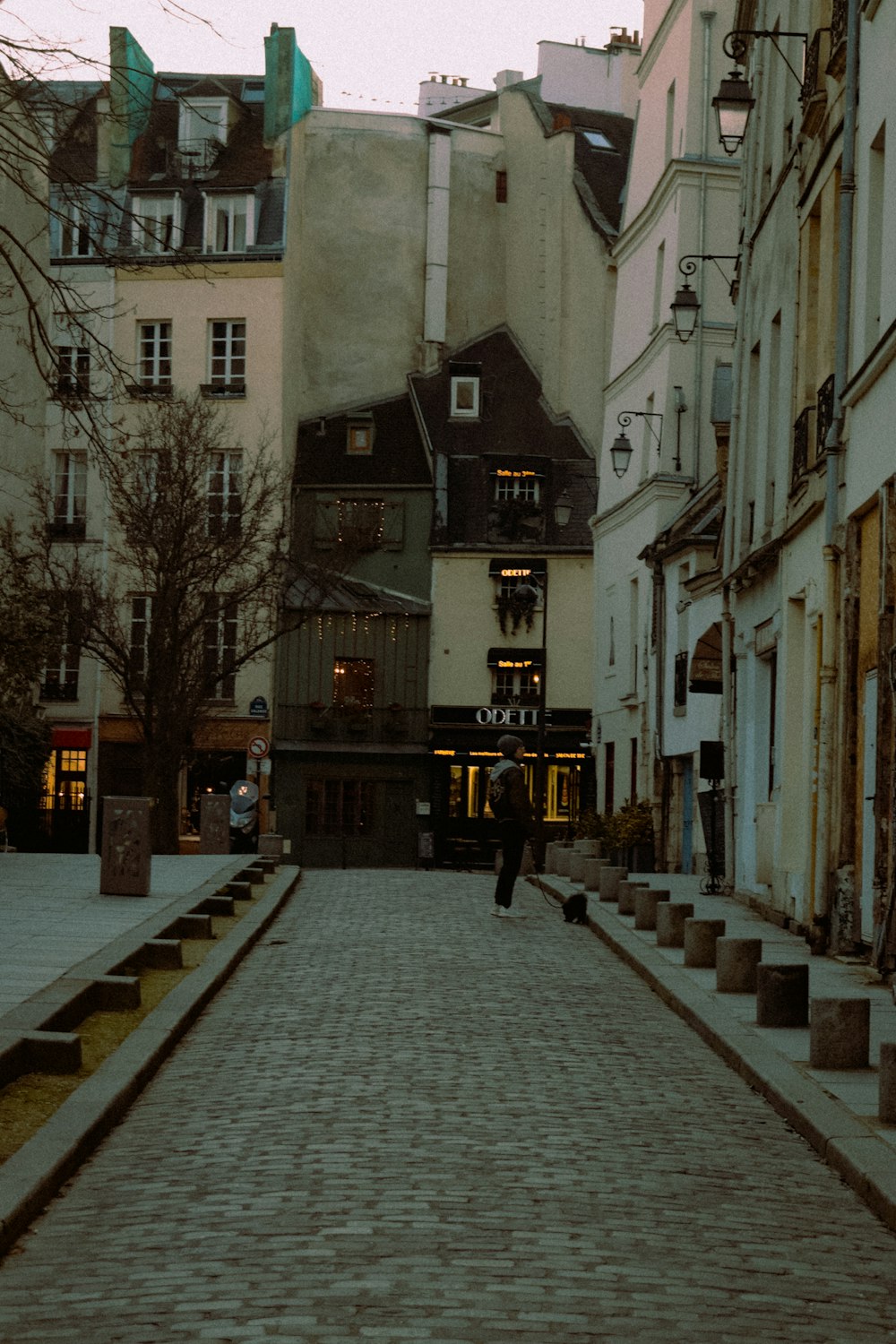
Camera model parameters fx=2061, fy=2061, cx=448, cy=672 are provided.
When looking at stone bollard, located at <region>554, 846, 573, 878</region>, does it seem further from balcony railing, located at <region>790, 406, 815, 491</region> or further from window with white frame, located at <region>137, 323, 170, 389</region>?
window with white frame, located at <region>137, 323, 170, 389</region>

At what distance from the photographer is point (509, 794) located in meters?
19.4

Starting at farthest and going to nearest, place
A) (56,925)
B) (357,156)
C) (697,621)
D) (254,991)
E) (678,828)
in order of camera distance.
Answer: (357,156)
(678,828)
(697,621)
(56,925)
(254,991)

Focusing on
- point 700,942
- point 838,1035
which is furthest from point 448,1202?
point 700,942

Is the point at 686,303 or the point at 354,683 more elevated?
the point at 686,303

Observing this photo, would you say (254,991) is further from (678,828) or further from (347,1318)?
(678,828)

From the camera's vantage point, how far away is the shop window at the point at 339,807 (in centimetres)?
5150

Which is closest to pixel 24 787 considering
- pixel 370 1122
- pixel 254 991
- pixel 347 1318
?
pixel 254 991

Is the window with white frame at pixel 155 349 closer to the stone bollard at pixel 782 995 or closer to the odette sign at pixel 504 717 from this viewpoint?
the odette sign at pixel 504 717

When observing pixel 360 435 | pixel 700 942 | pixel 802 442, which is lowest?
pixel 700 942

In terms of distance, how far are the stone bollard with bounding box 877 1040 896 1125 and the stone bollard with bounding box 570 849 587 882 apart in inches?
689

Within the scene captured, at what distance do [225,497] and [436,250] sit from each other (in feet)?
31.9

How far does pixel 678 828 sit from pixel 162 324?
23.5m

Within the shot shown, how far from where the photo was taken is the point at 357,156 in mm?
55688

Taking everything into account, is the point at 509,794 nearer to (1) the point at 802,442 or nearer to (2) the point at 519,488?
(1) the point at 802,442
